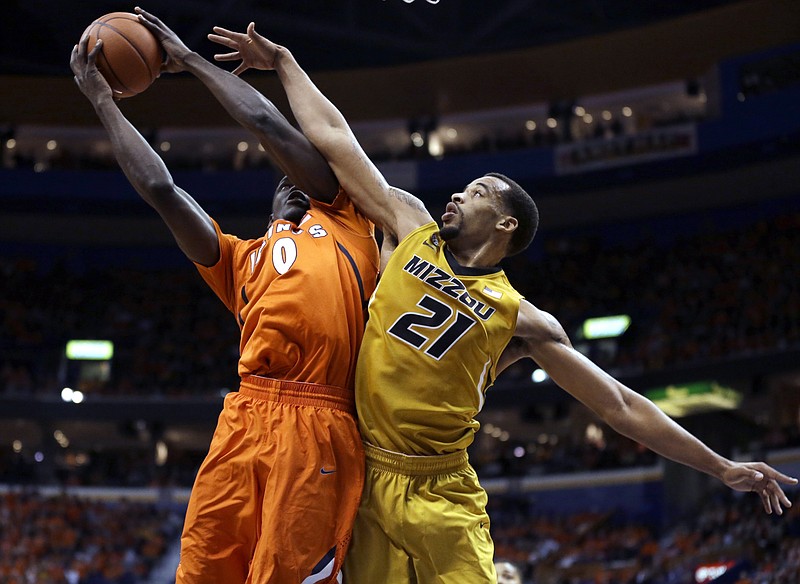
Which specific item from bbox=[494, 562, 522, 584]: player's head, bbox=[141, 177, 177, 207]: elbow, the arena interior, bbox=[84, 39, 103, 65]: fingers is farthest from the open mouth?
the arena interior

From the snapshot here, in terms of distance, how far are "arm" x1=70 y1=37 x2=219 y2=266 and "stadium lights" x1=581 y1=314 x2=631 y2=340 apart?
22.2 metres

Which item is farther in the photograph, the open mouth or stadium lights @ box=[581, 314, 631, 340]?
stadium lights @ box=[581, 314, 631, 340]

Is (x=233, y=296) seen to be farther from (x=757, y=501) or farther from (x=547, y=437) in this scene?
(x=547, y=437)

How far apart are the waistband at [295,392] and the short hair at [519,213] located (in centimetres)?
94

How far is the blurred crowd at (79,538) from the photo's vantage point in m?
19.7

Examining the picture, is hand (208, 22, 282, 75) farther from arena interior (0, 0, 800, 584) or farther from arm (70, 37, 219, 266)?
arena interior (0, 0, 800, 584)

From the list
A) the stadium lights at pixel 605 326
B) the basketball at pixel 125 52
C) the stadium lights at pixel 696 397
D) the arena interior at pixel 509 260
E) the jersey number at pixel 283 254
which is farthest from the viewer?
the stadium lights at pixel 605 326

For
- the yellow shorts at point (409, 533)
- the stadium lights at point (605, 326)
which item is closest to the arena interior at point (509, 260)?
the stadium lights at point (605, 326)

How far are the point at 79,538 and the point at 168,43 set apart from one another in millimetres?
18824

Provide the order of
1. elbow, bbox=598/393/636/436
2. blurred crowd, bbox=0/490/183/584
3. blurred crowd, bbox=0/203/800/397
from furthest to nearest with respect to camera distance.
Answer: blurred crowd, bbox=0/203/800/397 → blurred crowd, bbox=0/490/183/584 → elbow, bbox=598/393/636/436

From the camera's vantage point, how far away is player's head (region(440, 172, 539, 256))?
4146mm

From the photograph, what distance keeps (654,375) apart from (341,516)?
20043 mm

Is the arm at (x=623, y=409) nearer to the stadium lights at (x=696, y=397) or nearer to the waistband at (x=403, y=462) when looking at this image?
the waistband at (x=403, y=462)

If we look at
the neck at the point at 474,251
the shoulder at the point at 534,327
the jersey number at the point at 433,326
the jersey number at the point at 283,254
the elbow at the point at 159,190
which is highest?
the elbow at the point at 159,190
